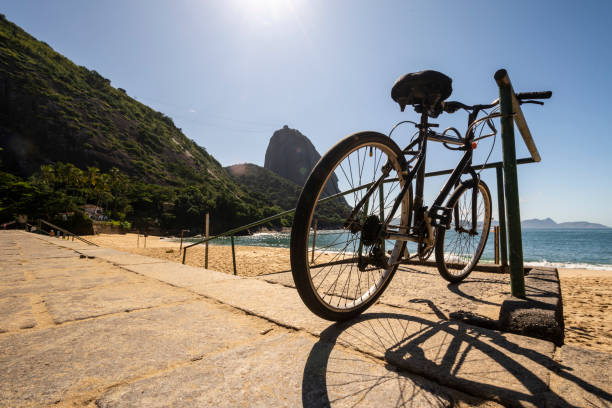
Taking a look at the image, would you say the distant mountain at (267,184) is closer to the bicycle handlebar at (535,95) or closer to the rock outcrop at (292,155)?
the rock outcrop at (292,155)

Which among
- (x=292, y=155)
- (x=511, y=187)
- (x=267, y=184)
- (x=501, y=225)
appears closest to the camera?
(x=511, y=187)

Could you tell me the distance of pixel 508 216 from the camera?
1643mm

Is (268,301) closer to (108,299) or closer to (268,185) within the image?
(108,299)

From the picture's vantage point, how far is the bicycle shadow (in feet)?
2.68

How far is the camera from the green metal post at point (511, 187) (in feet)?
5.21

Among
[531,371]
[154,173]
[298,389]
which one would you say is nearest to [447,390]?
[531,371]

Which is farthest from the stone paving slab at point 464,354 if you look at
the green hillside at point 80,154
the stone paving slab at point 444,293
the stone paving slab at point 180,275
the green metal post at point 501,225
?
the green hillside at point 80,154

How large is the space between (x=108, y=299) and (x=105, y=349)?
0.89 metres

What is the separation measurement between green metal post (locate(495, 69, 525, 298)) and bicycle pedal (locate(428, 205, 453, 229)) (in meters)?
0.40

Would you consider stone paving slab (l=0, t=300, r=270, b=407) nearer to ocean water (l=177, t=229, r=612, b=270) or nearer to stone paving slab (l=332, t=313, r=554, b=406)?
stone paving slab (l=332, t=313, r=554, b=406)

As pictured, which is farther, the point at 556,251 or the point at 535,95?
the point at 556,251

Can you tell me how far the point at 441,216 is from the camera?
6.65 ft

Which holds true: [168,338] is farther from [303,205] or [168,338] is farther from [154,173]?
[154,173]

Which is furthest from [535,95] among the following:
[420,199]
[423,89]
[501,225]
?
[501,225]
